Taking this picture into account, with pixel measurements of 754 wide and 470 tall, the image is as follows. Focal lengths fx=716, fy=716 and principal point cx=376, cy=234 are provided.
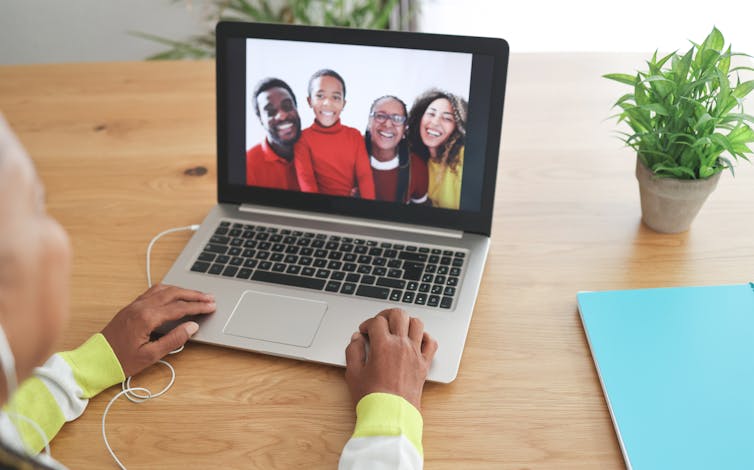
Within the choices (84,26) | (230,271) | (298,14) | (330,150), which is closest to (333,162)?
(330,150)

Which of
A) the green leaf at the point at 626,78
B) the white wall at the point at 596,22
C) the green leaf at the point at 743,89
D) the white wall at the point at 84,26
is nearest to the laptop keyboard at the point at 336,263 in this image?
the green leaf at the point at 626,78

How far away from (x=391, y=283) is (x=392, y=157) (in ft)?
0.63

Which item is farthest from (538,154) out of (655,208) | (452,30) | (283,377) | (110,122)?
(452,30)

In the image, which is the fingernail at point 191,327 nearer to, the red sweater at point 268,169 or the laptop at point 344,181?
the laptop at point 344,181

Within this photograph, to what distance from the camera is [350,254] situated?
103cm

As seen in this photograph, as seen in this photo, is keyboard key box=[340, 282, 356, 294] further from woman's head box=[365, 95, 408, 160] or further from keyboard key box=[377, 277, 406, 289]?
woman's head box=[365, 95, 408, 160]

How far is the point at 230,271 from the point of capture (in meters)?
1.01

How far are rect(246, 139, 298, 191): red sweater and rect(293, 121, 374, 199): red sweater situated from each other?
0.02 metres

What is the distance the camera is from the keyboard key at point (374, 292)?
960 mm

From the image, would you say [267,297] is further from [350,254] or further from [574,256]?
[574,256]

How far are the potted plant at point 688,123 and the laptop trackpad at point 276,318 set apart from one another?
0.52 metres

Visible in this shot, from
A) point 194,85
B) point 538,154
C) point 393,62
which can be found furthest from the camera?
point 194,85

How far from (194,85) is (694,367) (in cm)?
113

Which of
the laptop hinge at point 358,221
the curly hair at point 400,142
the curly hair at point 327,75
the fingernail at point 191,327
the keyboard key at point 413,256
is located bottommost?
the fingernail at point 191,327
